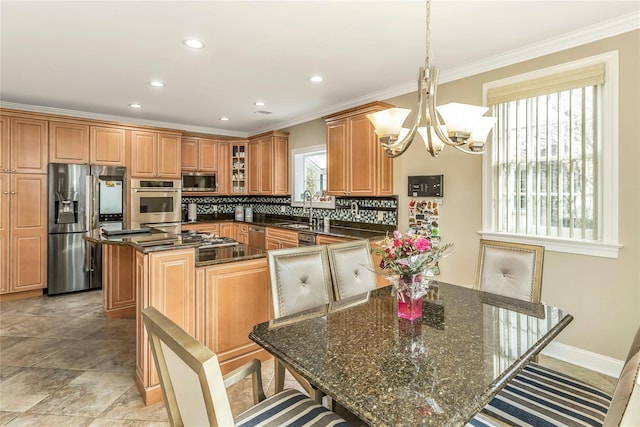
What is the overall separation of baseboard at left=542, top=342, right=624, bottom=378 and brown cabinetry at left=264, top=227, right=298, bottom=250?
2829 mm

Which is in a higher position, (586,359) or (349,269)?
(349,269)

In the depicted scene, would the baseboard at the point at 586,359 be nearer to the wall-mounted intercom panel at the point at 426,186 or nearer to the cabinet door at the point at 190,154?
the wall-mounted intercom panel at the point at 426,186

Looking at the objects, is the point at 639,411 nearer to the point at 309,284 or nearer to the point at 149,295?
the point at 309,284

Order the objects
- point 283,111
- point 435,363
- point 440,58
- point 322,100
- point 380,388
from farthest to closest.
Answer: point 283,111, point 322,100, point 440,58, point 435,363, point 380,388

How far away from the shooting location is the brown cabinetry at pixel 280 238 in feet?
14.6

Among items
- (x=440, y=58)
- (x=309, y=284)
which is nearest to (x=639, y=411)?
(x=309, y=284)

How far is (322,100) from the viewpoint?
4262 mm

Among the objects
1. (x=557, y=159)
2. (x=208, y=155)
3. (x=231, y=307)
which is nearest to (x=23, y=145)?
(x=208, y=155)

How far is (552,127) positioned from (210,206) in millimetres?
5232

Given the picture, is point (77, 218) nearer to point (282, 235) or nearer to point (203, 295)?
point (282, 235)

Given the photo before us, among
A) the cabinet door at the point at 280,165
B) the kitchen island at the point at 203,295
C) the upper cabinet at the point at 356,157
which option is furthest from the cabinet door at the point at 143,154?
the upper cabinet at the point at 356,157

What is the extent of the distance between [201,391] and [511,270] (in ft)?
6.44

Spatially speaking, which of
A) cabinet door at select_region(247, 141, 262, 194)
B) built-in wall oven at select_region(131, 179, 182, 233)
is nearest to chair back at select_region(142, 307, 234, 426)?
built-in wall oven at select_region(131, 179, 182, 233)

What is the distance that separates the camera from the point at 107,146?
15.8 feet
